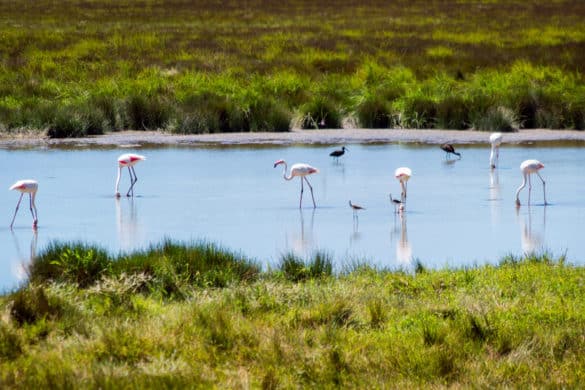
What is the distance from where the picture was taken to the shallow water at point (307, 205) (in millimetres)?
11836

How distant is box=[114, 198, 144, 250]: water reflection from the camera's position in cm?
1209

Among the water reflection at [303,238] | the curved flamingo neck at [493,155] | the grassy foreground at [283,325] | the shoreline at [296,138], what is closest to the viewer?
the grassy foreground at [283,325]

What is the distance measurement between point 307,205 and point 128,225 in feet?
9.53

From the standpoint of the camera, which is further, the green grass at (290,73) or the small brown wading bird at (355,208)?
the green grass at (290,73)

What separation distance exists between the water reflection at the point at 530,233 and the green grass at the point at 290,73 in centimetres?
1149

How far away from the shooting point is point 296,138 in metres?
24.1

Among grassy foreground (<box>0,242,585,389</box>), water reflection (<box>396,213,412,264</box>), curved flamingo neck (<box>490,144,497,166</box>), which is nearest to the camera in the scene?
grassy foreground (<box>0,242,585,389</box>)

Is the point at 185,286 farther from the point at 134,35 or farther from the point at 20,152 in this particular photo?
the point at 134,35

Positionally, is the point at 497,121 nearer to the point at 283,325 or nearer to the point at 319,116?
the point at 319,116

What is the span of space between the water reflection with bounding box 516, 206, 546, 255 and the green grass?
1149 centimetres

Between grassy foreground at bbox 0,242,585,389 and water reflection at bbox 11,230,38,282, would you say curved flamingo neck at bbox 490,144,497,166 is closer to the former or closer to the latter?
water reflection at bbox 11,230,38,282

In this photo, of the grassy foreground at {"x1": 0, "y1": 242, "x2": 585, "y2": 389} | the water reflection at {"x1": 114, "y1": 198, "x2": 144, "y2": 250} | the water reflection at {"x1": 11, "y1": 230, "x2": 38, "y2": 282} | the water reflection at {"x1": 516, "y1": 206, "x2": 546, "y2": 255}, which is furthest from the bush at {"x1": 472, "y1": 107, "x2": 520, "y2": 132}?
the grassy foreground at {"x1": 0, "y1": 242, "x2": 585, "y2": 389}

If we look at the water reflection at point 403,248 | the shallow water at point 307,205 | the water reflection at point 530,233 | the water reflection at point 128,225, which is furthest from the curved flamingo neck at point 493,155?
the water reflection at point 128,225

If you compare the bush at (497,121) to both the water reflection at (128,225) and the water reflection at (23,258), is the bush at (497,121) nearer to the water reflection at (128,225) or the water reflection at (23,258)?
the water reflection at (128,225)
